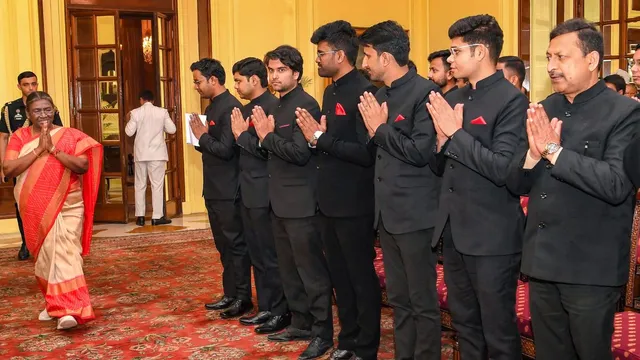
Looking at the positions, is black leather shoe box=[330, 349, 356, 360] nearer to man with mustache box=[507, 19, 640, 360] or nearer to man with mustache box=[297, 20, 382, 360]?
man with mustache box=[297, 20, 382, 360]

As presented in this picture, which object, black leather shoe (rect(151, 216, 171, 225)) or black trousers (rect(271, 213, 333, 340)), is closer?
black trousers (rect(271, 213, 333, 340))

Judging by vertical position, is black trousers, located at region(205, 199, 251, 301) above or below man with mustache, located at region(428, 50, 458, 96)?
below

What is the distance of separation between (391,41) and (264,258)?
1787 millimetres

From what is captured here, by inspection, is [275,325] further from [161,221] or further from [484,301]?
[161,221]

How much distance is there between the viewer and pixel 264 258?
14.8 feet

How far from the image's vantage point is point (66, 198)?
4605mm

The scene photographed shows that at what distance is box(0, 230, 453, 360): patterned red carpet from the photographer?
4090mm

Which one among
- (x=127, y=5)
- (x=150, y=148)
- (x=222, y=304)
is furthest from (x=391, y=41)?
(x=127, y=5)

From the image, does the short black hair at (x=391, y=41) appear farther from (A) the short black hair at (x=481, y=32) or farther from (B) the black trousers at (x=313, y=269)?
(B) the black trousers at (x=313, y=269)

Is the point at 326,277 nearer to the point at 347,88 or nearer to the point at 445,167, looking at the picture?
the point at 347,88

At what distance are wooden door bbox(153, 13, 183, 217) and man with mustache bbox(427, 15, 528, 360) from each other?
21.6 ft

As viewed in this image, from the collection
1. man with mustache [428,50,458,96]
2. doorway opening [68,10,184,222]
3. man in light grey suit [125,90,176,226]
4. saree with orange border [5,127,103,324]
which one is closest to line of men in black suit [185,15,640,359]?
saree with orange border [5,127,103,324]

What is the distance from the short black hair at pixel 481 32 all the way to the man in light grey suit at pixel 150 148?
245 inches

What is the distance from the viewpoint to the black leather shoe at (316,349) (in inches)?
151
